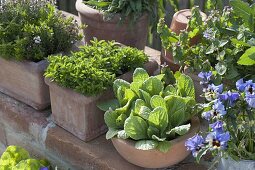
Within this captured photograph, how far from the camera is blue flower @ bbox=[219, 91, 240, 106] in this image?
67.1 inches

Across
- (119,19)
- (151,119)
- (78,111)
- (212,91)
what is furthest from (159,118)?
(119,19)

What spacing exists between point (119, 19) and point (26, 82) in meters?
0.55

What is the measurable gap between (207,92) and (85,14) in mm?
925

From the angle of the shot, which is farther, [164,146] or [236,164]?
[164,146]

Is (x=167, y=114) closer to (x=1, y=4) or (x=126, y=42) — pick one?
(x=126, y=42)

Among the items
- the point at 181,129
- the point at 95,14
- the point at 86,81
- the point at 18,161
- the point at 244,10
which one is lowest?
the point at 18,161

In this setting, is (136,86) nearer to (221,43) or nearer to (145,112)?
(145,112)

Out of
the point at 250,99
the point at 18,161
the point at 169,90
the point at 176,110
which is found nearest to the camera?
the point at 250,99

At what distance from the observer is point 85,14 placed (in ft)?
8.21

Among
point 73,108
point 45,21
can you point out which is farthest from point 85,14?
point 73,108

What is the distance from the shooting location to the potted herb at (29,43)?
2.28 meters

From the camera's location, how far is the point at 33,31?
90.7 inches

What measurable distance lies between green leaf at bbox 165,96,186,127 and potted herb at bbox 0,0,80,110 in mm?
624

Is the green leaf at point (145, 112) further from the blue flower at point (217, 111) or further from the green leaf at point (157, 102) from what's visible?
the blue flower at point (217, 111)
